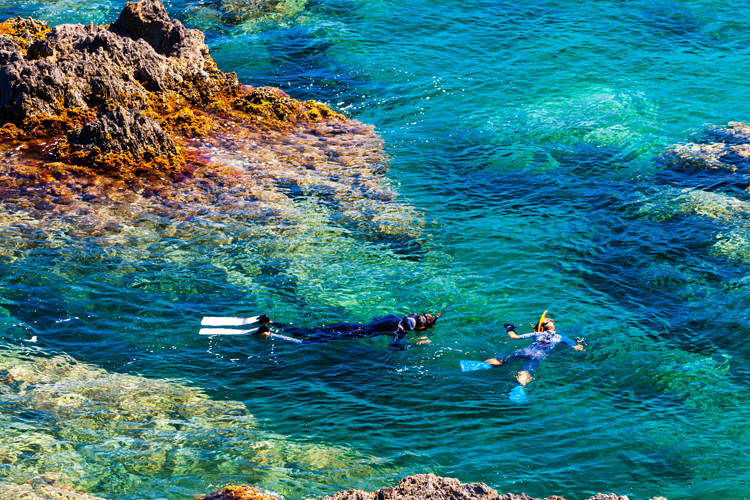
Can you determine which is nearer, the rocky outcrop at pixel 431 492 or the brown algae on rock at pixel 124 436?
A: the rocky outcrop at pixel 431 492

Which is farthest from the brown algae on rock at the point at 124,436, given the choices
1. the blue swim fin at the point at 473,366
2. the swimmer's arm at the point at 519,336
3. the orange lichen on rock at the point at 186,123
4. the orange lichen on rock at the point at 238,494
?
the orange lichen on rock at the point at 186,123

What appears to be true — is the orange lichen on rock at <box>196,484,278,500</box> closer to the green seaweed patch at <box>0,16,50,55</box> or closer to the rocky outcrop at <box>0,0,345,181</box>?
the rocky outcrop at <box>0,0,345,181</box>

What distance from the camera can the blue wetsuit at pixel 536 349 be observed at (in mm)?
12461

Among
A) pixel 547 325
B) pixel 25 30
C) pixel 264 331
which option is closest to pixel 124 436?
pixel 264 331

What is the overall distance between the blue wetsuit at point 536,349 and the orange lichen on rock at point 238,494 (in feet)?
19.7

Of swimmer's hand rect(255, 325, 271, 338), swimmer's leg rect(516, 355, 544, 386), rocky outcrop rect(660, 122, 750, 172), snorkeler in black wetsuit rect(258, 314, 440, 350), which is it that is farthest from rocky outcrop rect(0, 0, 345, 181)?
rocky outcrop rect(660, 122, 750, 172)

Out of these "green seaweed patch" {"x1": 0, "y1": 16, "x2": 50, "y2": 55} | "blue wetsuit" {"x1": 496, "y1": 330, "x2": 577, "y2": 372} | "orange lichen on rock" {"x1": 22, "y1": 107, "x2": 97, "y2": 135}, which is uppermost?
"green seaweed patch" {"x1": 0, "y1": 16, "x2": 50, "y2": 55}

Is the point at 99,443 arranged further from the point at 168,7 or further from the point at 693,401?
the point at 168,7

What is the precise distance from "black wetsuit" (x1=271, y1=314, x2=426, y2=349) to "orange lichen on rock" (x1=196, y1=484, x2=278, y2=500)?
508 cm

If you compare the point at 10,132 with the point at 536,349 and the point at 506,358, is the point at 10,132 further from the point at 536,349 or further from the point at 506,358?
the point at 536,349

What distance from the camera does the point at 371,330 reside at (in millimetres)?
12961

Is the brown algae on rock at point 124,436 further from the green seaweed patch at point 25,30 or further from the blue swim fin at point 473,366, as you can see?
the green seaweed patch at point 25,30

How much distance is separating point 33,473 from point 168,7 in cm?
2684

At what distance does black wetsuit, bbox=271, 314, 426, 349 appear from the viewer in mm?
12898
